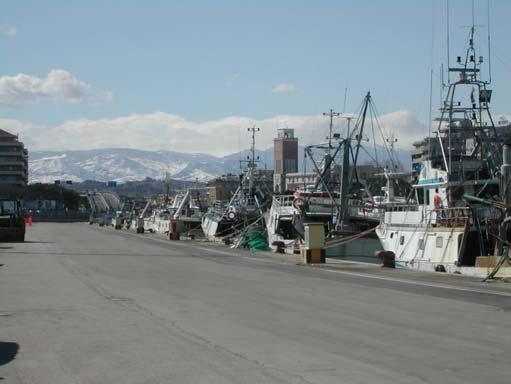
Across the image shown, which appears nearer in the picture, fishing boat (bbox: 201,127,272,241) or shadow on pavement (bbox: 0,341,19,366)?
shadow on pavement (bbox: 0,341,19,366)

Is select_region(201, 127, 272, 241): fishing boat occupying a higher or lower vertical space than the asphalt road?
higher

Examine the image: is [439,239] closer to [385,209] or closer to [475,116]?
[475,116]

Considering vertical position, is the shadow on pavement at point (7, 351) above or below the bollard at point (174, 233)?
below

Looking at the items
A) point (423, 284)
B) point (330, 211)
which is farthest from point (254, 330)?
point (330, 211)

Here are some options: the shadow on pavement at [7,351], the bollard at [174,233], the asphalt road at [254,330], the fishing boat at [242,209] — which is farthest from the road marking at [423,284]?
the bollard at [174,233]

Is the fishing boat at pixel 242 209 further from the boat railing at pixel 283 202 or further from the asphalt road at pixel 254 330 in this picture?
the asphalt road at pixel 254 330

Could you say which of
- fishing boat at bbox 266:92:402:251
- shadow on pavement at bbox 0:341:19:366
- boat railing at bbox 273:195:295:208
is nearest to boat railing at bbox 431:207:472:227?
fishing boat at bbox 266:92:402:251

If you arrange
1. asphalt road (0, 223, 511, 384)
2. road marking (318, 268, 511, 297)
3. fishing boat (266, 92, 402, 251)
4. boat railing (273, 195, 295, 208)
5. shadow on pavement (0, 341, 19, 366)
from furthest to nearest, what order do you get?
boat railing (273, 195, 295, 208) < fishing boat (266, 92, 402, 251) < road marking (318, 268, 511, 297) < shadow on pavement (0, 341, 19, 366) < asphalt road (0, 223, 511, 384)

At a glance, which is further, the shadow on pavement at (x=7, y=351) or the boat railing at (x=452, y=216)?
the boat railing at (x=452, y=216)

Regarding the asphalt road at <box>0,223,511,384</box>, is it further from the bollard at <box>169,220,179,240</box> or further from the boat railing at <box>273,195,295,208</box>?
the bollard at <box>169,220,179,240</box>

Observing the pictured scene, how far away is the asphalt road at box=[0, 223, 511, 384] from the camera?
9867 millimetres

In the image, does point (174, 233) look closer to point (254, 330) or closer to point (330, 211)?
point (330, 211)

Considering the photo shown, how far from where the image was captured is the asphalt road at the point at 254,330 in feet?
32.4

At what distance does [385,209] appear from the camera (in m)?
47.8
